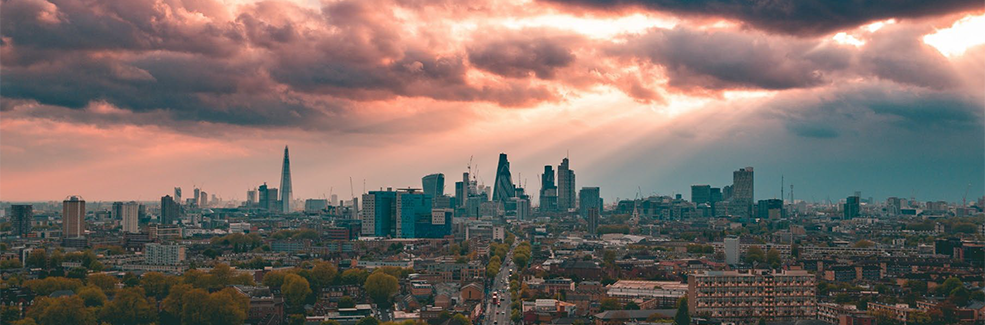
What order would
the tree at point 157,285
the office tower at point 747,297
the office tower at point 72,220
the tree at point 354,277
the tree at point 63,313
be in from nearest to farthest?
the tree at point 63,313, the office tower at point 747,297, the tree at point 157,285, the tree at point 354,277, the office tower at point 72,220

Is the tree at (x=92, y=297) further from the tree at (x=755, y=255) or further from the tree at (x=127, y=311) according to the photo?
the tree at (x=755, y=255)

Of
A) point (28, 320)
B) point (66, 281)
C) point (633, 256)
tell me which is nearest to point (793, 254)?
point (633, 256)

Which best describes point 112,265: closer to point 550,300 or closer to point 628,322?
point 550,300

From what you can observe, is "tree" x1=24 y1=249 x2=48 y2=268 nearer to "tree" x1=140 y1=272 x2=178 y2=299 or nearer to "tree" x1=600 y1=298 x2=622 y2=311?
"tree" x1=140 y1=272 x2=178 y2=299

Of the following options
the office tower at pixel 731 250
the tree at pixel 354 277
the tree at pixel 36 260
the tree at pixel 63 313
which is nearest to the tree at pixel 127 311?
the tree at pixel 63 313

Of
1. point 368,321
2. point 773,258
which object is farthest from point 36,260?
point 773,258
